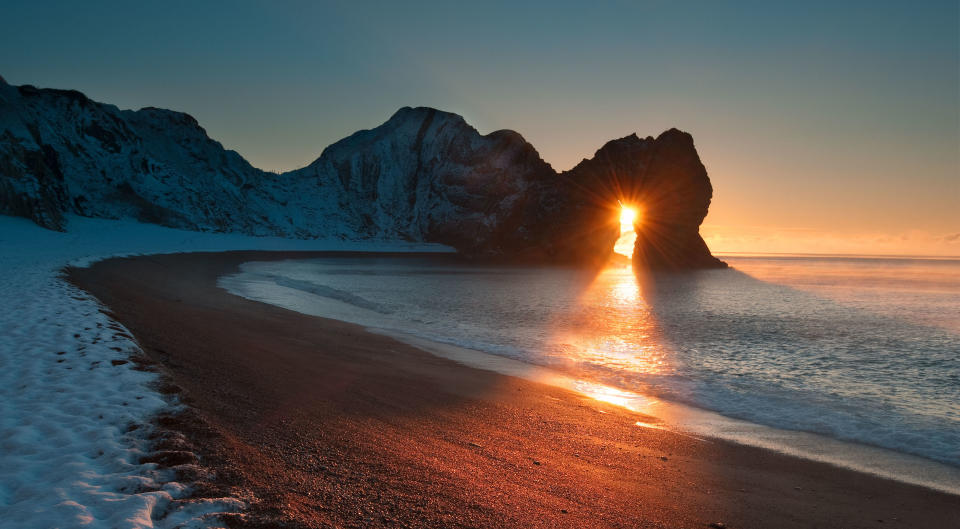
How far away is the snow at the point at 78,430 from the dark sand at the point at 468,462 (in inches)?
16.1

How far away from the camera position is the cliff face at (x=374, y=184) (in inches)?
3095

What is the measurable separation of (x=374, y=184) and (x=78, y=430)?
145m

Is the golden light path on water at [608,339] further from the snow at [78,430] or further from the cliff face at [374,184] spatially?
the cliff face at [374,184]

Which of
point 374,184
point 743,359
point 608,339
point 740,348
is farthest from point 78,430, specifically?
point 374,184

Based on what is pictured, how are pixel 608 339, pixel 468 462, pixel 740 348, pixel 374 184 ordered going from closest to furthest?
1. pixel 468 462
2. pixel 740 348
3. pixel 608 339
4. pixel 374 184

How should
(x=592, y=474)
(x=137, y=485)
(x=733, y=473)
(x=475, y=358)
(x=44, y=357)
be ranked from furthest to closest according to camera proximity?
(x=475, y=358) < (x=44, y=357) < (x=733, y=473) < (x=592, y=474) < (x=137, y=485)

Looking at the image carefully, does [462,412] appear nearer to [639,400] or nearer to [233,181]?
[639,400]

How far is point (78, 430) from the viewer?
15.1 feet

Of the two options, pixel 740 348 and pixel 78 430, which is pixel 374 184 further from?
pixel 78 430

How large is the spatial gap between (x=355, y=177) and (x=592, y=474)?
149 m

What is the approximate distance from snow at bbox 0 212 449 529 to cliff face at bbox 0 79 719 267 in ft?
191

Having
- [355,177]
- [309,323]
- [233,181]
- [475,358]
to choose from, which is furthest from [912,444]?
[355,177]

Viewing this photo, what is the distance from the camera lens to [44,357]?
702 cm

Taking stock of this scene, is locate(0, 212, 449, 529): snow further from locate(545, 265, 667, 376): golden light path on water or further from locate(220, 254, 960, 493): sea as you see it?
locate(545, 265, 667, 376): golden light path on water
